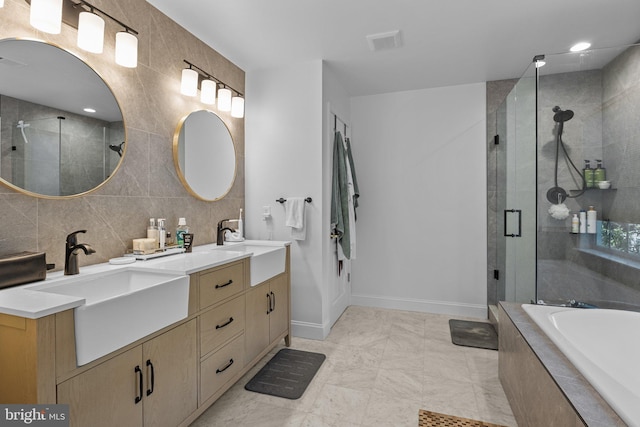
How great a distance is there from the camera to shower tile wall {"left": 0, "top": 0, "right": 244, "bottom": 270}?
1423 millimetres

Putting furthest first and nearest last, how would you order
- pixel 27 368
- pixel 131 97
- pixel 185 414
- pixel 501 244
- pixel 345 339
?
pixel 501 244 < pixel 345 339 < pixel 131 97 < pixel 185 414 < pixel 27 368

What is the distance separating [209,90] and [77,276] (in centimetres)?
158

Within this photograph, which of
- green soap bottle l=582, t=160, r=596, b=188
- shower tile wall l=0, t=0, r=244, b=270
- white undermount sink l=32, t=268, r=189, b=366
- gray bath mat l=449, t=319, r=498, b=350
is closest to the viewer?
white undermount sink l=32, t=268, r=189, b=366

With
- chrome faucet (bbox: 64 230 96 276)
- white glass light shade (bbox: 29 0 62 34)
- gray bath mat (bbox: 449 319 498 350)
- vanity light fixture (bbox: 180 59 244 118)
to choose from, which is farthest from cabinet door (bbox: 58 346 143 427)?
gray bath mat (bbox: 449 319 498 350)

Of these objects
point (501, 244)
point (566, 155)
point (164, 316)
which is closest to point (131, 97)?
point (164, 316)

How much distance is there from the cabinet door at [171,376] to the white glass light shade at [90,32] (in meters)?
1.42

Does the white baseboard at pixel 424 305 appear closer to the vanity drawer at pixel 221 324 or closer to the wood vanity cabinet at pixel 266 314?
the wood vanity cabinet at pixel 266 314

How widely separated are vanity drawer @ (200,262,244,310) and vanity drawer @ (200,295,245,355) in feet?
0.18

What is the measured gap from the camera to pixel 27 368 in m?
1.00

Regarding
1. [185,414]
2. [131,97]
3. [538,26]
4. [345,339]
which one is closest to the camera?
[185,414]

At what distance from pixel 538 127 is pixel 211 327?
2571mm

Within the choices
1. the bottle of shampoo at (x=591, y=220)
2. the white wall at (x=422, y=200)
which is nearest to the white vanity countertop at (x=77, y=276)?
the white wall at (x=422, y=200)

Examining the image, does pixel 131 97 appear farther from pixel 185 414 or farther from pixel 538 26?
pixel 538 26

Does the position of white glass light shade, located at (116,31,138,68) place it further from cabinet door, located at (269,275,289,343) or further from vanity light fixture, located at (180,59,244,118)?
cabinet door, located at (269,275,289,343)
